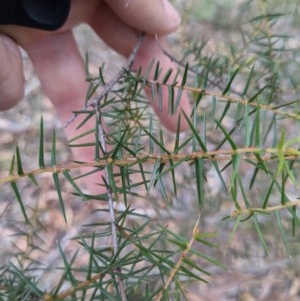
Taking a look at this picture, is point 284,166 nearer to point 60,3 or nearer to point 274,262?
point 60,3

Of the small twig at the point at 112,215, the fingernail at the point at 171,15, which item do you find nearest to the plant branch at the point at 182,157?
the small twig at the point at 112,215

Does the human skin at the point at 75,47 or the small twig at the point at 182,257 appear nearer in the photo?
the small twig at the point at 182,257

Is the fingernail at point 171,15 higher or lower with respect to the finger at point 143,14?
higher

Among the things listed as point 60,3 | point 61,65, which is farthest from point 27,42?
point 60,3

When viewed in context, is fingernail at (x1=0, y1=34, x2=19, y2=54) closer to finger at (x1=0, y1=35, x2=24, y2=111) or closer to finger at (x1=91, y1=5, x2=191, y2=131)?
finger at (x1=0, y1=35, x2=24, y2=111)

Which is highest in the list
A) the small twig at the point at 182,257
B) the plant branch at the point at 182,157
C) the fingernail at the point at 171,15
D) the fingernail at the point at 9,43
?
the fingernail at the point at 171,15

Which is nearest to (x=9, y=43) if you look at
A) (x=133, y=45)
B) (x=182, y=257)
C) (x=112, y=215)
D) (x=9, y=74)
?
(x=9, y=74)

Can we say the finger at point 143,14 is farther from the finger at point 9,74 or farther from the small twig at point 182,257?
the small twig at point 182,257
